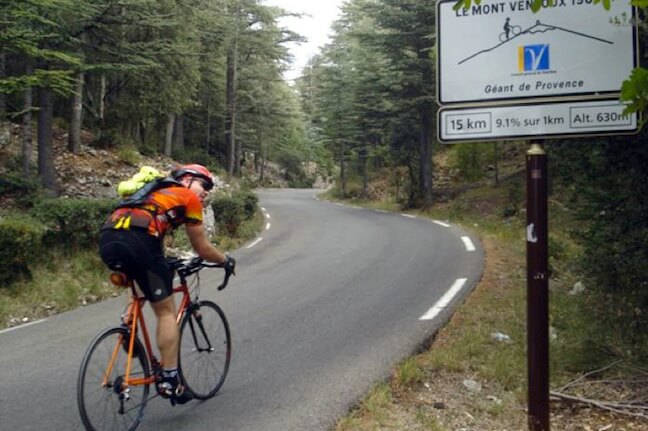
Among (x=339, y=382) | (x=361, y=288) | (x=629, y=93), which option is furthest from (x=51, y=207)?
(x=629, y=93)

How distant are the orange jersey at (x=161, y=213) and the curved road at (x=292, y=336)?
1569mm

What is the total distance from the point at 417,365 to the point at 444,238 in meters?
10.2

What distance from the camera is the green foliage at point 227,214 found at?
16828mm

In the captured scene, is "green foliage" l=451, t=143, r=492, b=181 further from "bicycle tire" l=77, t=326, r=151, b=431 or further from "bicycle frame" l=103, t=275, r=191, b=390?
"bicycle tire" l=77, t=326, r=151, b=431

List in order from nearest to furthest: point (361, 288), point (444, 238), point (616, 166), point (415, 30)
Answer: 1. point (616, 166)
2. point (361, 288)
3. point (444, 238)
4. point (415, 30)

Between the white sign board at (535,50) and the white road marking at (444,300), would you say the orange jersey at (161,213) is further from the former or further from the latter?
the white road marking at (444,300)

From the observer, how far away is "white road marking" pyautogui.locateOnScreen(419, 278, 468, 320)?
7473mm

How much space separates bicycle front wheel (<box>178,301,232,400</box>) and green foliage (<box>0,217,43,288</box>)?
222 inches

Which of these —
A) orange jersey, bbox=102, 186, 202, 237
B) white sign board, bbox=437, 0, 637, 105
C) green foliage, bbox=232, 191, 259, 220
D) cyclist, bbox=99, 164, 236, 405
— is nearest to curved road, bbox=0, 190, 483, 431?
→ cyclist, bbox=99, 164, 236, 405

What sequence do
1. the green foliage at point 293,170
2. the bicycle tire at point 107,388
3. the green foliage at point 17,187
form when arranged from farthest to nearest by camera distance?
the green foliage at point 293,170 < the green foliage at point 17,187 < the bicycle tire at point 107,388

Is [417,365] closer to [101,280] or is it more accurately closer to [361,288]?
[361,288]

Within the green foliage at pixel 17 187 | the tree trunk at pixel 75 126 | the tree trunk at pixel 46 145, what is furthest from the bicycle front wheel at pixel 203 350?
the tree trunk at pixel 75 126

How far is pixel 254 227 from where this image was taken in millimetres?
18734

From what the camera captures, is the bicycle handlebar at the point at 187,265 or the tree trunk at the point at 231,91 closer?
the bicycle handlebar at the point at 187,265
